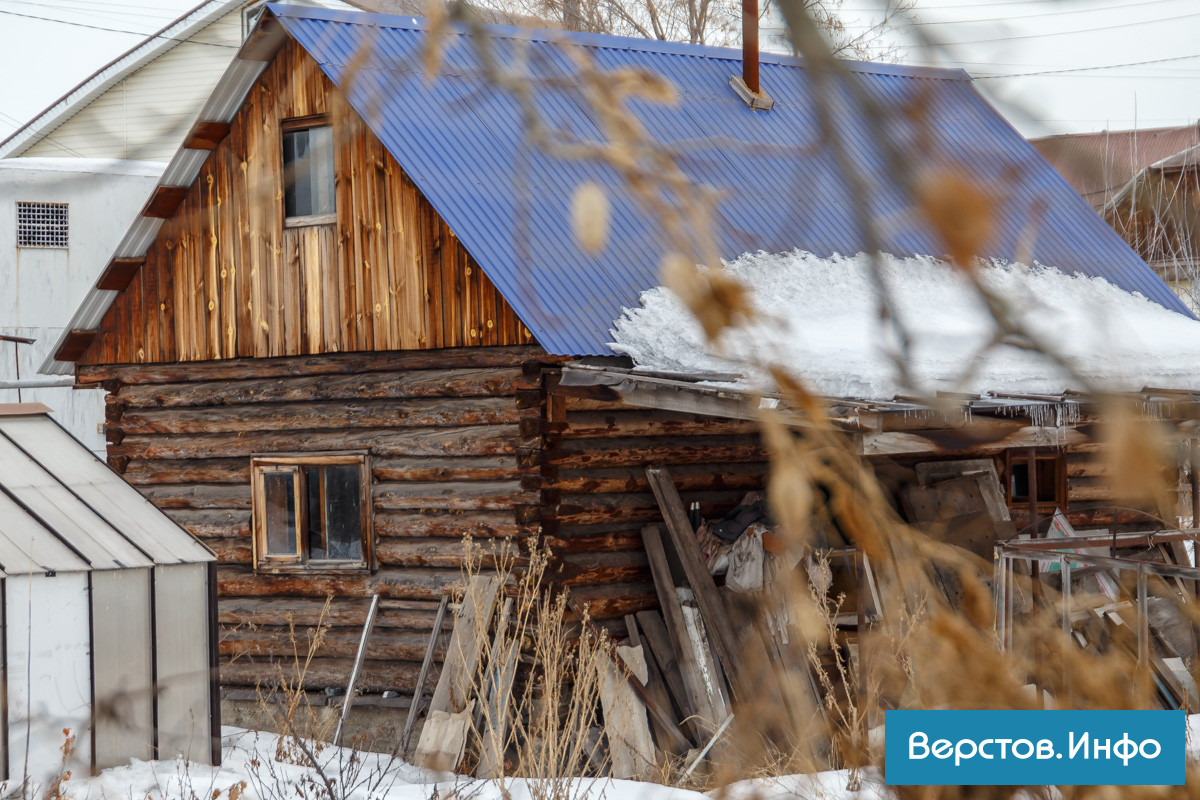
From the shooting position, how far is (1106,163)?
1294mm

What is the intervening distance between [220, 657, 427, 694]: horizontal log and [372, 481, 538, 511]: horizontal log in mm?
1315

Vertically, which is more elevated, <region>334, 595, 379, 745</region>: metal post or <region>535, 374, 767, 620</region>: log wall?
<region>535, 374, 767, 620</region>: log wall

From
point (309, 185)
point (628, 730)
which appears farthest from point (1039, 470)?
point (309, 185)

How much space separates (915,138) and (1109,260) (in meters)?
13.3

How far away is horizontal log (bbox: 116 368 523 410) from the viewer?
9.45 meters

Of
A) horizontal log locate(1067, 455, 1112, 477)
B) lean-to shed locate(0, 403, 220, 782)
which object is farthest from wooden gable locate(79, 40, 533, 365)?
horizontal log locate(1067, 455, 1112, 477)

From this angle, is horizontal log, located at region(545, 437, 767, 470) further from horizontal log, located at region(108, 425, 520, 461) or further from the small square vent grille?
the small square vent grille

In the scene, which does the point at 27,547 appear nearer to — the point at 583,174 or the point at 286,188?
the point at 286,188

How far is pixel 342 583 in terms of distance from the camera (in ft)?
33.3

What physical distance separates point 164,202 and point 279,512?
3.09 meters

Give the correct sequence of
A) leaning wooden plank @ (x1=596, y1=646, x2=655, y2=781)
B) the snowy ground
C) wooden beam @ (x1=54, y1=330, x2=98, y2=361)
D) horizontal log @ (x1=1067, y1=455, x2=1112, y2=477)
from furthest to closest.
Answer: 1. horizontal log @ (x1=1067, y1=455, x2=1112, y2=477)
2. wooden beam @ (x1=54, y1=330, x2=98, y2=361)
3. leaning wooden plank @ (x1=596, y1=646, x2=655, y2=781)
4. the snowy ground

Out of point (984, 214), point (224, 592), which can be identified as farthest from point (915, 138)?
point (224, 592)

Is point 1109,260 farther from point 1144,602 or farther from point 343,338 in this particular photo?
point 343,338

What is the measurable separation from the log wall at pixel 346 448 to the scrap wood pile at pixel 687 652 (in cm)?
74
